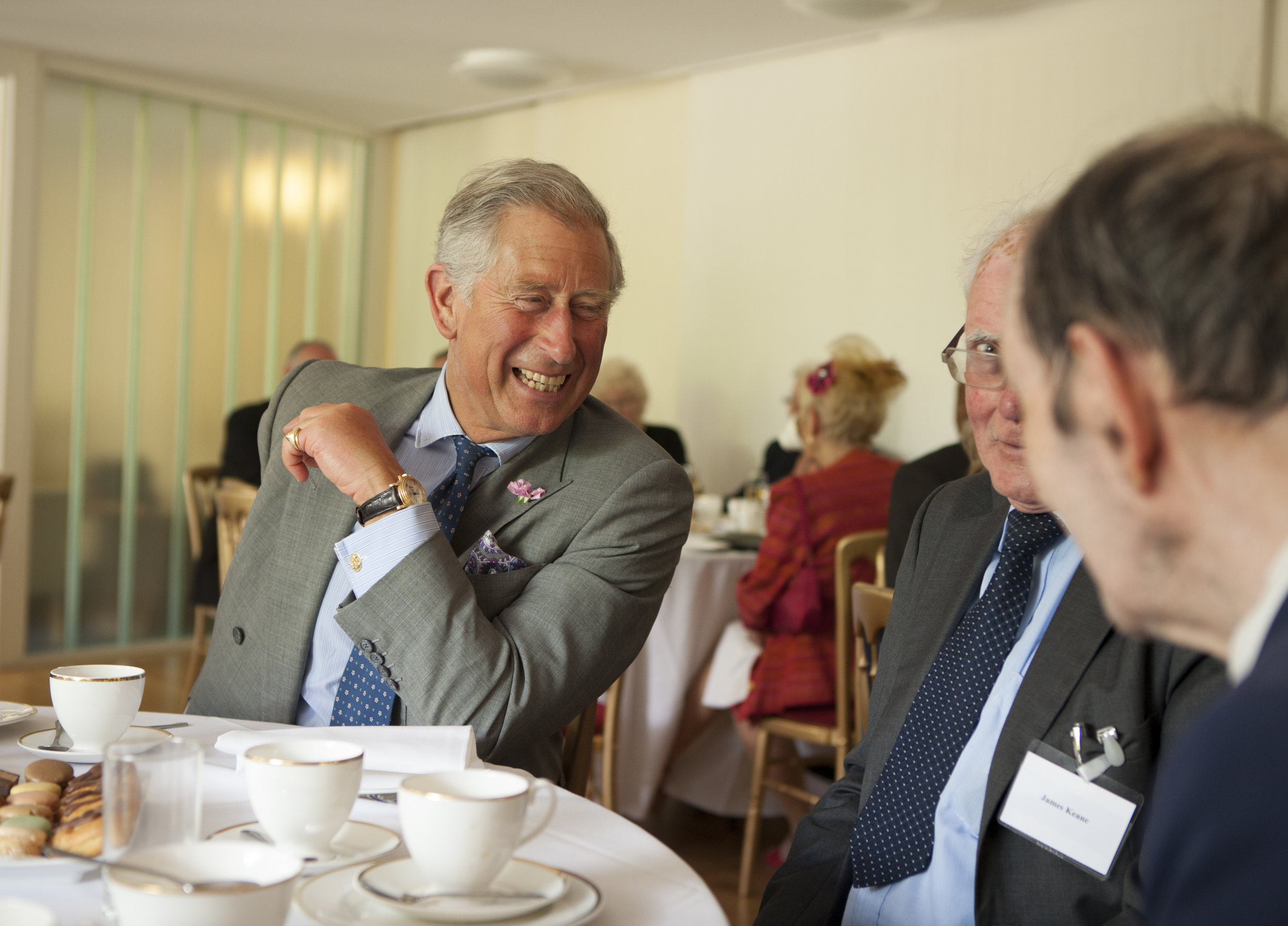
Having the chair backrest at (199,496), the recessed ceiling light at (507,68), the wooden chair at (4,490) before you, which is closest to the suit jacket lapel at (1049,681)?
the wooden chair at (4,490)

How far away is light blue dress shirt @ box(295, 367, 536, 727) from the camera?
1.36m

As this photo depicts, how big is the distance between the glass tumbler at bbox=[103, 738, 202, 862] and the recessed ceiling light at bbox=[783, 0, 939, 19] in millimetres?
4076

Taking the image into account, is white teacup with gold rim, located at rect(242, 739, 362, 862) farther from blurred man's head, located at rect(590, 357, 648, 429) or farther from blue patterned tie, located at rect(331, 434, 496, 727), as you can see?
blurred man's head, located at rect(590, 357, 648, 429)

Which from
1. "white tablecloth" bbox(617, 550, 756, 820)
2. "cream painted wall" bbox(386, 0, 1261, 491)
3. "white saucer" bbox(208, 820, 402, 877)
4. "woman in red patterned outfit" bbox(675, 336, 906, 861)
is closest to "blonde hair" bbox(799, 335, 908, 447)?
"woman in red patterned outfit" bbox(675, 336, 906, 861)

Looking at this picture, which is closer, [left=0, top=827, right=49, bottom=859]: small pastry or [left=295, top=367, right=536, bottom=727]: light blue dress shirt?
[left=0, top=827, right=49, bottom=859]: small pastry

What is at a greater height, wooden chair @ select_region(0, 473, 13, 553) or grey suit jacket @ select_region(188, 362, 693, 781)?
grey suit jacket @ select_region(188, 362, 693, 781)

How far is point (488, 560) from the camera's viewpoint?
1489 mm

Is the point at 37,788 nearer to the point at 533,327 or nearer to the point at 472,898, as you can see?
the point at 472,898

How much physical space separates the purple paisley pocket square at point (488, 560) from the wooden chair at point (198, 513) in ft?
11.4

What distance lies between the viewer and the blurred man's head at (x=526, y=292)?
153cm

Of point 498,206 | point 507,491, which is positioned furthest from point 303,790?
point 498,206

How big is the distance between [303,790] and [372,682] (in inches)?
24.6

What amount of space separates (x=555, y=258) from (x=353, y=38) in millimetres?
4228

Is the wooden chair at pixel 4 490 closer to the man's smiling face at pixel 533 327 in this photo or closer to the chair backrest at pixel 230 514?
the chair backrest at pixel 230 514
